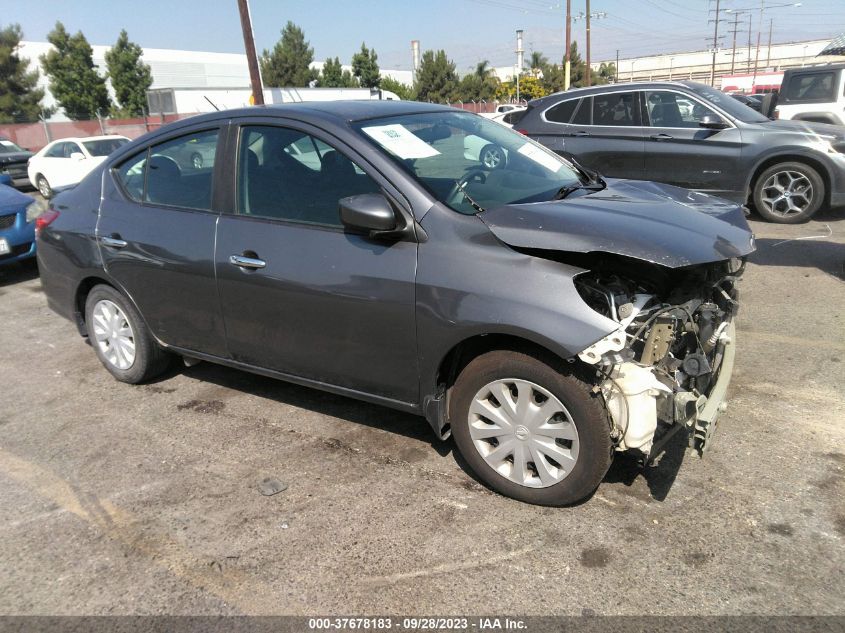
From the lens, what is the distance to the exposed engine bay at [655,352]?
8.94 feet

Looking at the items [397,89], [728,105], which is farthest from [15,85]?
[728,105]

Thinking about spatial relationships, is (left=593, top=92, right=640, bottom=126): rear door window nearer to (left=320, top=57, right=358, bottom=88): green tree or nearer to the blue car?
the blue car

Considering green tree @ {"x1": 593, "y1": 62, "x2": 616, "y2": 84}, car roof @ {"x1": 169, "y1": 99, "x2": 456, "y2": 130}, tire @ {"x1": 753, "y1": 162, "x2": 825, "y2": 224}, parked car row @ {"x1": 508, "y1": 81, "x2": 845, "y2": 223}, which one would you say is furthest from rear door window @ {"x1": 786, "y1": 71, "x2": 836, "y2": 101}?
green tree @ {"x1": 593, "y1": 62, "x2": 616, "y2": 84}

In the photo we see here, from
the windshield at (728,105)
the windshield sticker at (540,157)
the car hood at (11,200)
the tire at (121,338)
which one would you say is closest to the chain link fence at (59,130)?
the car hood at (11,200)

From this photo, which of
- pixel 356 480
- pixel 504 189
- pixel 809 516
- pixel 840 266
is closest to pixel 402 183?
pixel 504 189

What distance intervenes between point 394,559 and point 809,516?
1768mm

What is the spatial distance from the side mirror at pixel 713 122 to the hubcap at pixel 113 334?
275 inches

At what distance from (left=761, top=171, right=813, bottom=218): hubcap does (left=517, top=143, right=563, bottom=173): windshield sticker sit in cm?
547

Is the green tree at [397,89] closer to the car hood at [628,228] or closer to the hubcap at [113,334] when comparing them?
the hubcap at [113,334]

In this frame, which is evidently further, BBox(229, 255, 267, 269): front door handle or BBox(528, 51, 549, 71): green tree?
BBox(528, 51, 549, 71): green tree

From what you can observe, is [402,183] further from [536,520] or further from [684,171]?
[684,171]

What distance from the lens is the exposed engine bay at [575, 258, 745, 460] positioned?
8.94 ft

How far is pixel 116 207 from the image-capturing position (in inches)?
169

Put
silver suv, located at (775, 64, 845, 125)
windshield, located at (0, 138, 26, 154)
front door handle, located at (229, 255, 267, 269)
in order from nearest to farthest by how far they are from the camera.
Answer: front door handle, located at (229, 255, 267, 269) < silver suv, located at (775, 64, 845, 125) < windshield, located at (0, 138, 26, 154)
